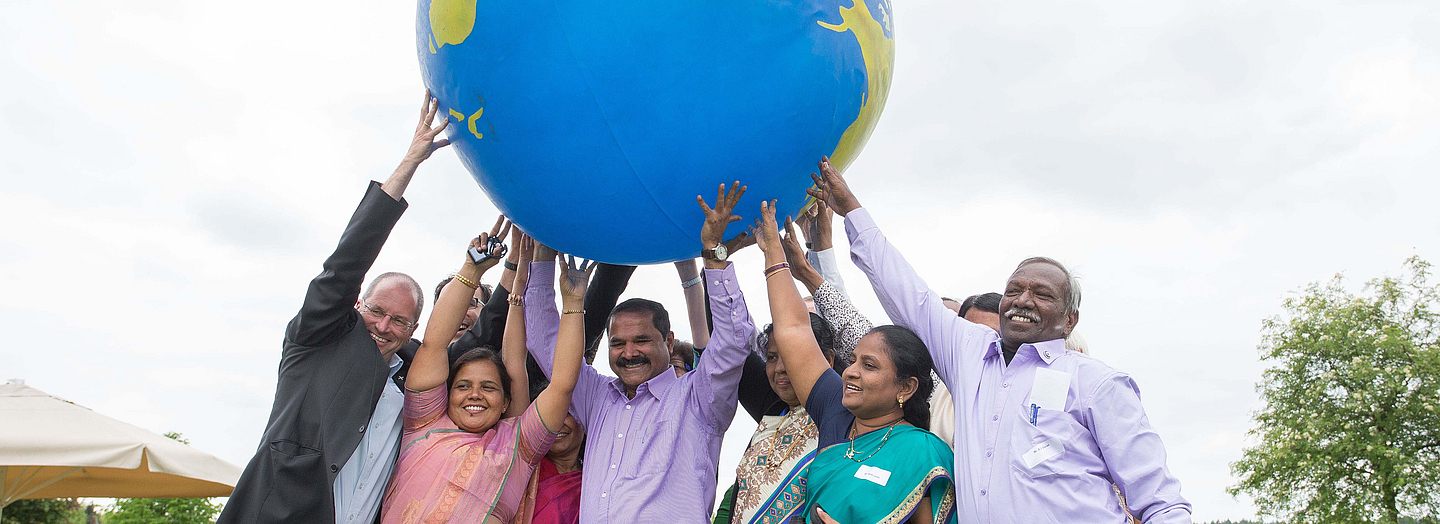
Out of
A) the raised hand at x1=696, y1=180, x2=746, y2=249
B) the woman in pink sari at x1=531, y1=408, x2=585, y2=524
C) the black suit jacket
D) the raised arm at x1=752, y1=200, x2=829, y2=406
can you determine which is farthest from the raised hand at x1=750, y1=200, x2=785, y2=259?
the black suit jacket

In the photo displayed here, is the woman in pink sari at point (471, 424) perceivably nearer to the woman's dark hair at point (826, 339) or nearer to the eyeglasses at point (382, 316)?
the eyeglasses at point (382, 316)

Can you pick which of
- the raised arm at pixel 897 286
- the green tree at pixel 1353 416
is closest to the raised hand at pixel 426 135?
the raised arm at pixel 897 286

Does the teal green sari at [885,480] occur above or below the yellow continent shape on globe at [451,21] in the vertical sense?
below

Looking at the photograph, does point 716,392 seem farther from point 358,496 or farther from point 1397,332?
point 1397,332

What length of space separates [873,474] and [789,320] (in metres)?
0.64

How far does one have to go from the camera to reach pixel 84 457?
6.79 meters

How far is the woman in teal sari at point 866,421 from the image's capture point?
2559 mm

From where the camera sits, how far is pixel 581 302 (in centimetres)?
337

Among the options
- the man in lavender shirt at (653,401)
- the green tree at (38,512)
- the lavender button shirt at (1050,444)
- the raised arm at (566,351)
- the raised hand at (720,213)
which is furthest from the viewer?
the green tree at (38,512)

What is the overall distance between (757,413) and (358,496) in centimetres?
157

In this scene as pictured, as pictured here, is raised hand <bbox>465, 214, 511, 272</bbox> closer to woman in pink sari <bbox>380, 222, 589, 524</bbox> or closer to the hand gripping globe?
woman in pink sari <bbox>380, 222, 589, 524</bbox>

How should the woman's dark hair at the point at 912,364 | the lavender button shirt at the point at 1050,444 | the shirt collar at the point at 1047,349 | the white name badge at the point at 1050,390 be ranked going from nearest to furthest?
the lavender button shirt at the point at 1050,444 → the white name badge at the point at 1050,390 → the shirt collar at the point at 1047,349 → the woman's dark hair at the point at 912,364

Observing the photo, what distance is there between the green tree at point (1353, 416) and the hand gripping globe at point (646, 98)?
65.2 ft

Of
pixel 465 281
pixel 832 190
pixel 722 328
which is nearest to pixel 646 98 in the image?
pixel 832 190
